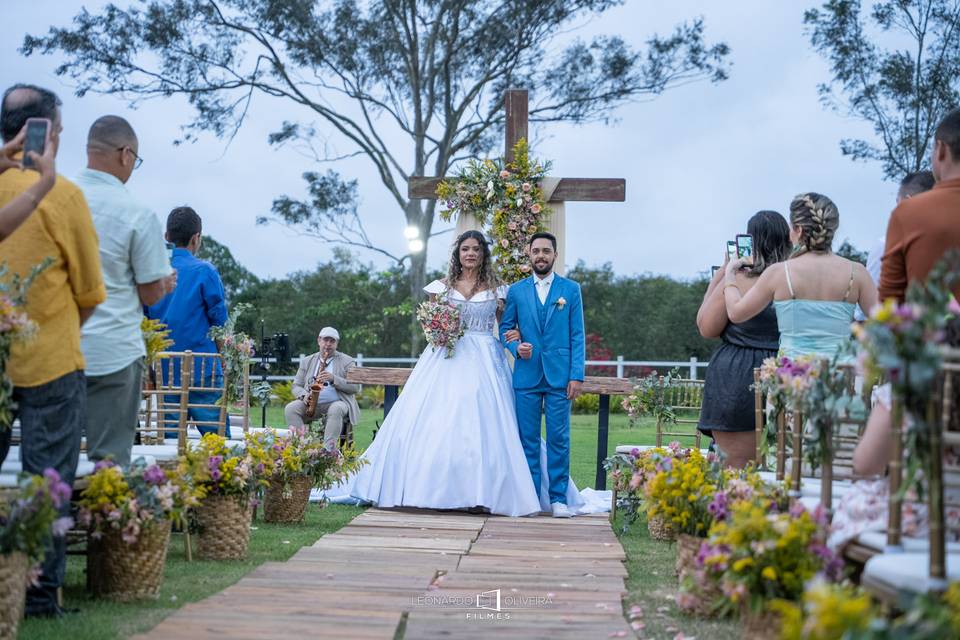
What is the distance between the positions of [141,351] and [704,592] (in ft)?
7.98

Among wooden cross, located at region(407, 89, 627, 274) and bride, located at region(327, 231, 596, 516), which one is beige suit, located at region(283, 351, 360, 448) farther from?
wooden cross, located at region(407, 89, 627, 274)

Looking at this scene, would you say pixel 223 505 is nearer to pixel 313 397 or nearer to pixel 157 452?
pixel 157 452

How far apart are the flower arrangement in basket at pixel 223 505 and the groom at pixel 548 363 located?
9.35 feet

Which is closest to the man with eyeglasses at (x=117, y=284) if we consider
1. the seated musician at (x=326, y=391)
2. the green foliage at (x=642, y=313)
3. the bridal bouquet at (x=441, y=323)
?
the bridal bouquet at (x=441, y=323)

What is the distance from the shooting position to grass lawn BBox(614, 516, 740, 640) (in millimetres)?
4094

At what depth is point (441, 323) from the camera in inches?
319

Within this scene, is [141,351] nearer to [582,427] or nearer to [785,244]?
[785,244]

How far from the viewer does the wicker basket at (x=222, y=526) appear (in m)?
5.49

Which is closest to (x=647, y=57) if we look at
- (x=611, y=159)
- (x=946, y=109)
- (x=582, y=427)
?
(x=611, y=159)

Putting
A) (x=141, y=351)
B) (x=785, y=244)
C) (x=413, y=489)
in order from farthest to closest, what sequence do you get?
(x=413, y=489) → (x=785, y=244) → (x=141, y=351)

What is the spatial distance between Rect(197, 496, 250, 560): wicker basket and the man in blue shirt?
123 centimetres

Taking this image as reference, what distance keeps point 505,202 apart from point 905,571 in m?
6.73

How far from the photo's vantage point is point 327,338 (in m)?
10.2

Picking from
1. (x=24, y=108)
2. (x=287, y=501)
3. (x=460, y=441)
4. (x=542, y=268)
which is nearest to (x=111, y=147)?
(x=24, y=108)
